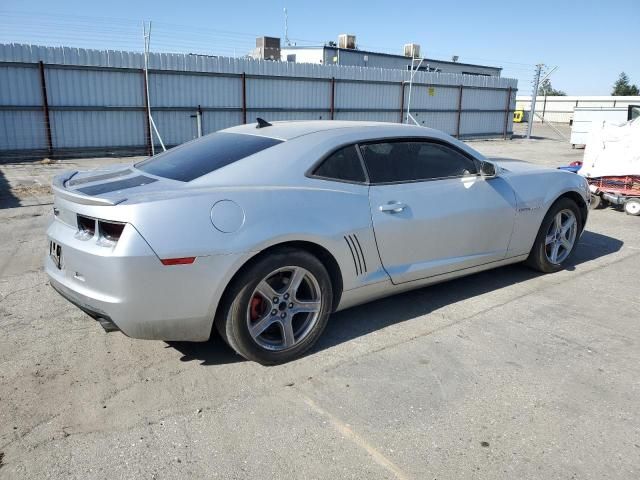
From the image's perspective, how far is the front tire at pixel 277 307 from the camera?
122 inches

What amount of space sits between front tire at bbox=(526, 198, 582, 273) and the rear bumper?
128 inches

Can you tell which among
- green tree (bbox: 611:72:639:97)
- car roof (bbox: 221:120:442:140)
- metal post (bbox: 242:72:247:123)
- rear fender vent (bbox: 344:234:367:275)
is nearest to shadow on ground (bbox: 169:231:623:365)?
rear fender vent (bbox: 344:234:367:275)

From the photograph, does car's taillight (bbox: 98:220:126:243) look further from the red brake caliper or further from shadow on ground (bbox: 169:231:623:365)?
shadow on ground (bbox: 169:231:623:365)

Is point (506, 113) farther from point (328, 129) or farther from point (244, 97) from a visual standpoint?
point (328, 129)

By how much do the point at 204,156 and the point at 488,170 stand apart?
2295 millimetres

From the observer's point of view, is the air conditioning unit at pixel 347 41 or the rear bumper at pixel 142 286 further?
the air conditioning unit at pixel 347 41

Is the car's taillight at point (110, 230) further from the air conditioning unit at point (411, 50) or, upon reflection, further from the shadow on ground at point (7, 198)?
the air conditioning unit at point (411, 50)

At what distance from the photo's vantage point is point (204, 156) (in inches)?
→ 143

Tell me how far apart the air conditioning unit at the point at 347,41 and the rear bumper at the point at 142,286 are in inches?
1321

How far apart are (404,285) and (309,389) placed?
124cm

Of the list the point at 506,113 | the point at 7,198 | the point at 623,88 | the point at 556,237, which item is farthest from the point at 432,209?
the point at 623,88

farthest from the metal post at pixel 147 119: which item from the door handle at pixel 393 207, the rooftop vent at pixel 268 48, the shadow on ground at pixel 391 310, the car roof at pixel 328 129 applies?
the door handle at pixel 393 207

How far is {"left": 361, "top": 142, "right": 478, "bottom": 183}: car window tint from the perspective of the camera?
3.82 m

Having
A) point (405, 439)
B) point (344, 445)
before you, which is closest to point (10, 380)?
point (344, 445)
